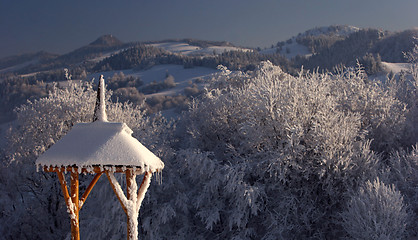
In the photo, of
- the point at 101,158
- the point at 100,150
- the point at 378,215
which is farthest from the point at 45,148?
the point at 378,215

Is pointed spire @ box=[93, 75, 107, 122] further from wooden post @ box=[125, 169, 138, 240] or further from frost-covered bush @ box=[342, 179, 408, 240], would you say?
frost-covered bush @ box=[342, 179, 408, 240]

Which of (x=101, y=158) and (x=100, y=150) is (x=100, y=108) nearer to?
(x=100, y=150)

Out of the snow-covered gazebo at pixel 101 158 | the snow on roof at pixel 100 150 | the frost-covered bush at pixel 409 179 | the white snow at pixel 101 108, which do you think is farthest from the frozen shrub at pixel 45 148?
the snow on roof at pixel 100 150

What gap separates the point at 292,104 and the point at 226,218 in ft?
31.1

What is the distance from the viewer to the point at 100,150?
9.91 meters

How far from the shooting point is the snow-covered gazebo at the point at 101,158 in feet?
32.3

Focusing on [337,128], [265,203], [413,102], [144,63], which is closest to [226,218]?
[265,203]

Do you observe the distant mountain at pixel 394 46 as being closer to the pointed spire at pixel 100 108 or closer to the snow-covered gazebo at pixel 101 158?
the pointed spire at pixel 100 108

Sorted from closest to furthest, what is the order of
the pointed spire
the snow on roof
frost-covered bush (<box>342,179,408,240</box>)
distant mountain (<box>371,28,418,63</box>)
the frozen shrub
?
the snow on roof
the pointed spire
frost-covered bush (<box>342,179,408,240</box>)
the frozen shrub
distant mountain (<box>371,28,418,63</box>)

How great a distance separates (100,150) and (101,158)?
0.25 meters

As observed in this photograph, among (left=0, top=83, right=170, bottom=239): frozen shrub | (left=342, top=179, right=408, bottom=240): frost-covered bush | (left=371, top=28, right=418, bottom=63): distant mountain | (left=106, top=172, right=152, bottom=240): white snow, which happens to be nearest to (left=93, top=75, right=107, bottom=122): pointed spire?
(left=106, top=172, right=152, bottom=240): white snow

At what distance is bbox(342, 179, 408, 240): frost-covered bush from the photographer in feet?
64.0

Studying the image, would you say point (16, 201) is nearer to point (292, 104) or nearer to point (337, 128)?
point (292, 104)

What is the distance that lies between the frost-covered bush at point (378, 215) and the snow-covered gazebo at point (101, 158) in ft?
46.6
